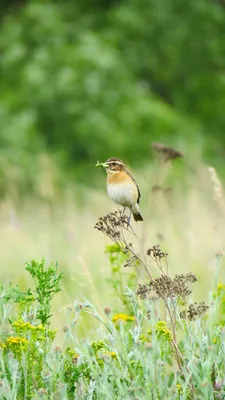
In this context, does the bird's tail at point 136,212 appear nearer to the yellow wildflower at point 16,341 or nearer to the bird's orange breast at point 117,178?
the bird's orange breast at point 117,178

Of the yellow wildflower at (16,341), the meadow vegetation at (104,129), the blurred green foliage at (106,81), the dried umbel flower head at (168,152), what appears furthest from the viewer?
the blurred green foliage at (106,81)

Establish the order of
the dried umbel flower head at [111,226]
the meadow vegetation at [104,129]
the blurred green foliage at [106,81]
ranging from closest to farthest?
the dried umbel flower head at [111,226]
the meadow vegetation at [104,129]
the blurred green foliage at [106,81]

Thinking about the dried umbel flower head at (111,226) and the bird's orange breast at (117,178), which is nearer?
the dried umbel flower head at (111,226)

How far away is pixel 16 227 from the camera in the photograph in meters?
6.54

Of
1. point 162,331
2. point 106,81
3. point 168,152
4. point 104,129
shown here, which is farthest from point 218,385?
point 106,81

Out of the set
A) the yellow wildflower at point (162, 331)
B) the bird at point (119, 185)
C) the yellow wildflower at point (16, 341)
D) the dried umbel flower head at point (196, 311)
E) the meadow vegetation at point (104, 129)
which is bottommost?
the yellow wildflower at point (162, 331)

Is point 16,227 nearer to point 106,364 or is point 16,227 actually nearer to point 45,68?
point 106,364

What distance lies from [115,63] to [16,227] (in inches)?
305

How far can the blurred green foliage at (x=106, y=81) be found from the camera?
13.1 m

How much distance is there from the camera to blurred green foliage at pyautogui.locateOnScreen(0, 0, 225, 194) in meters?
13.1

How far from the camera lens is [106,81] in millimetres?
13727

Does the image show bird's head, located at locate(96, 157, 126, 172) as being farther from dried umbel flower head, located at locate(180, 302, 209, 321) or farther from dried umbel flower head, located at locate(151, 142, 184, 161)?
dried umbel flower head, located at locate(151, 142, 184, 161)

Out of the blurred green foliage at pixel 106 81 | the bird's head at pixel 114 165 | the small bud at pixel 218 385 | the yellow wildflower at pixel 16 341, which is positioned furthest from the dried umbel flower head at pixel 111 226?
the blurred green foliage at pixel 106 81

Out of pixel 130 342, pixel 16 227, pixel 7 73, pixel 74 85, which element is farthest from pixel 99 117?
pixel 130 342
